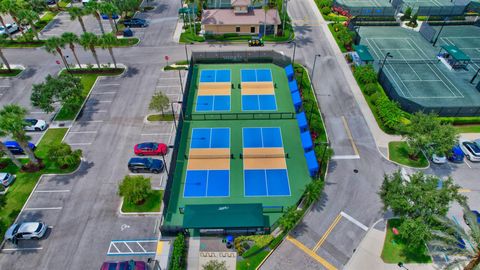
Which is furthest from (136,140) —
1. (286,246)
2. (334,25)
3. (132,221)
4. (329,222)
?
(334,25)

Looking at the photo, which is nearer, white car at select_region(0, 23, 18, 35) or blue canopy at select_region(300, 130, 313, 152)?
blue canopy at select_region(300, 130, 313, 152)

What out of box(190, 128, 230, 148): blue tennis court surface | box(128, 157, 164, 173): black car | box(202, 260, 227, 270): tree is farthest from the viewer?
box(190, 128, 230, 148): blue tennis court surface

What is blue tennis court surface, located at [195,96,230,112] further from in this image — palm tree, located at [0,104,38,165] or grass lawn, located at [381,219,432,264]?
grass lawn, located at [381,219,432,264]

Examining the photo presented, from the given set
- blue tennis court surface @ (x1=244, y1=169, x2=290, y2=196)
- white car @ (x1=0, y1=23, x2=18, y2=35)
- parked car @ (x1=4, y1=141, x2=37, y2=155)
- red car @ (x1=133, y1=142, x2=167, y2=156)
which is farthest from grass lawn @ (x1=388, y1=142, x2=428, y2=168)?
white car @ (x1=0, y1=23, x2=18, y2=35)

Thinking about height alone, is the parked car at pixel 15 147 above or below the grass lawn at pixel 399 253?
above

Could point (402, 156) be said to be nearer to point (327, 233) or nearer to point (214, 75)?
point (327, 233)

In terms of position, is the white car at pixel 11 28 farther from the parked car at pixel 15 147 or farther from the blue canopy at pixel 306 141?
the blue canopy at pixel 306 141

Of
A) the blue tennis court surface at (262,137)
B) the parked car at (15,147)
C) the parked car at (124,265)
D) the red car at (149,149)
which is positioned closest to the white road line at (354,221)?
the blue tennis court surface at (262,137)
